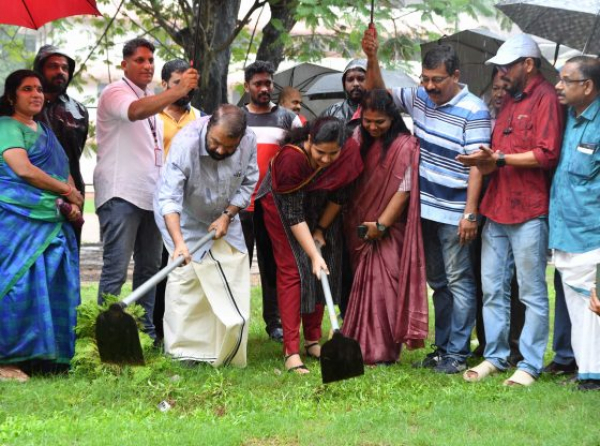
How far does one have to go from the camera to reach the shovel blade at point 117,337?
5289 millimetres

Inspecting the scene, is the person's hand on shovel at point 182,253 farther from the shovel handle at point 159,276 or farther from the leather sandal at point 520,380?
the leather sandal at point 520,380

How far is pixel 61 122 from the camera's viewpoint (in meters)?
6.71

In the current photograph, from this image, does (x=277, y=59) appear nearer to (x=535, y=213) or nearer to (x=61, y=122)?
(x=61, y=122)

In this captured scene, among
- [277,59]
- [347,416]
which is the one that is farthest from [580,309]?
[277,59]

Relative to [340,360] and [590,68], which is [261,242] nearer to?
[340,360]

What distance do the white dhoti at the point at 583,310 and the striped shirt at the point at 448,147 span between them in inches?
31.2

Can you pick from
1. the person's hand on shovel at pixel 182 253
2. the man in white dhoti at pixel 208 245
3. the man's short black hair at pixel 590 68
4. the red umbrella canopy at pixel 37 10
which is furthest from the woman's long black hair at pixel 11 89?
the man's short black hair at pixel 590 68

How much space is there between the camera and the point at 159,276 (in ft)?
18.0

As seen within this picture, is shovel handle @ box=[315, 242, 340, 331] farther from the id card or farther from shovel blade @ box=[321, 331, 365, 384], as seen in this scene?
the id card

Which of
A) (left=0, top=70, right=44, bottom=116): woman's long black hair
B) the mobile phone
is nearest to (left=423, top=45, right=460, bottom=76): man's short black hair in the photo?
the mobile phone

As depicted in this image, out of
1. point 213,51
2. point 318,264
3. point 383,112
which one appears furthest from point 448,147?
point 213,51

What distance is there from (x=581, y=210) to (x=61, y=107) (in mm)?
3379

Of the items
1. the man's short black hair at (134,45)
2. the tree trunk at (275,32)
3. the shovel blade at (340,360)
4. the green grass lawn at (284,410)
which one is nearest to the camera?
the green grass lawn at (284,410)

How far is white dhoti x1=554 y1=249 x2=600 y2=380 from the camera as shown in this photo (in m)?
5.69
